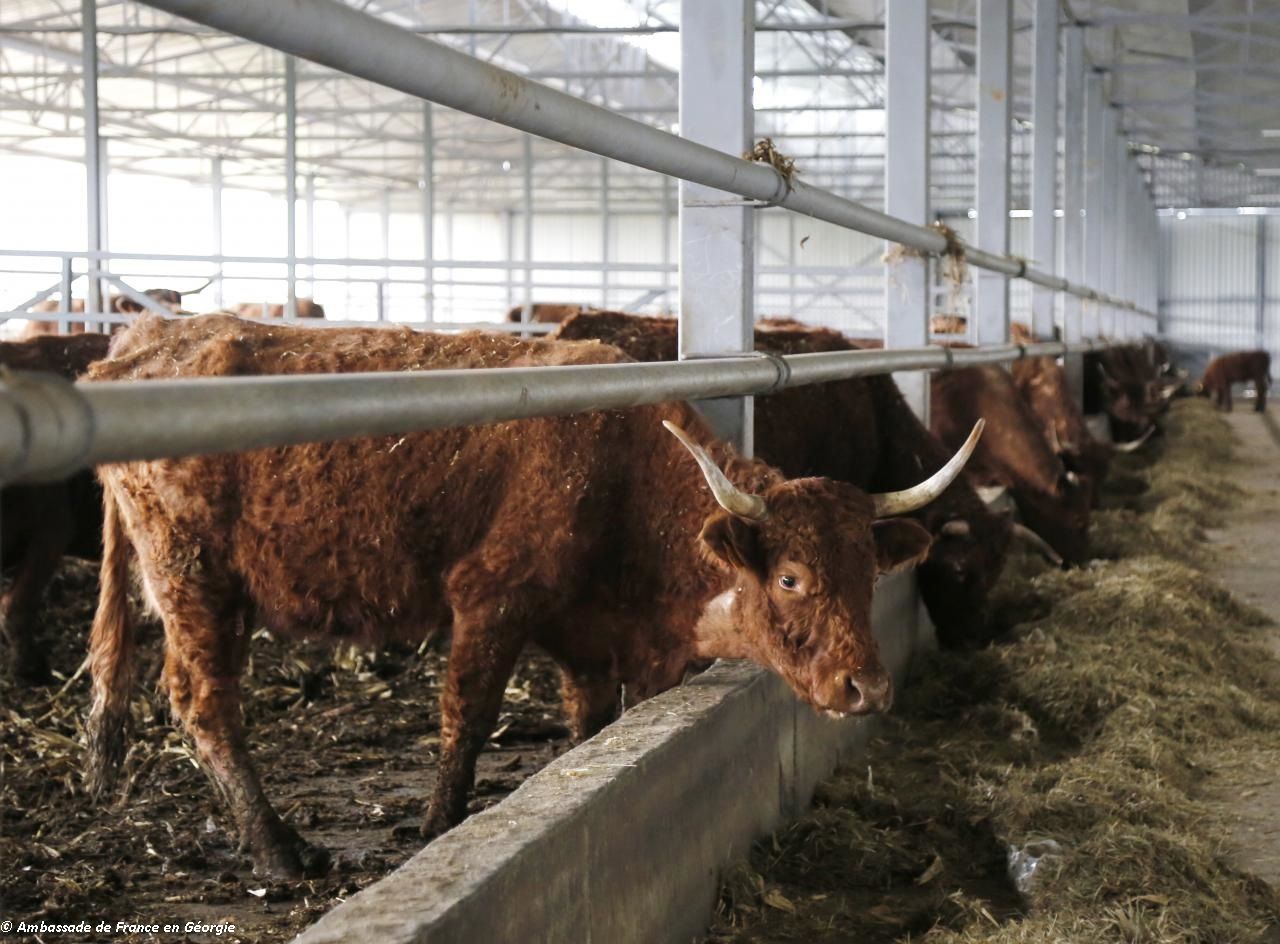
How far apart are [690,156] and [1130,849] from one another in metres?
1.91

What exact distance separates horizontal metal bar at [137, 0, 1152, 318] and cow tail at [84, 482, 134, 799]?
2.32m

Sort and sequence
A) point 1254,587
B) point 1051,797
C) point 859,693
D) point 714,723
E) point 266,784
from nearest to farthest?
point 714,723, point 859,693, point 1051,797, point 266,784, point 1254,587

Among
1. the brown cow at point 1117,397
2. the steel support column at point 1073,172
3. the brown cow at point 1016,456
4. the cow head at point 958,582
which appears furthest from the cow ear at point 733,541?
the brown cow at point 1117,397

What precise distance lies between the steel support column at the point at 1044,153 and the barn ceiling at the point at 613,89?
1999mm

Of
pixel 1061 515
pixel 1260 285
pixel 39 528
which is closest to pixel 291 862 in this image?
pixel 39 528

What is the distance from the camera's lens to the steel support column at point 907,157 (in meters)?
7.60

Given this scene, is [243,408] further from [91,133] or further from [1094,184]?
[1094,184]

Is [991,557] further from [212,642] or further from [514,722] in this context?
[212,642]

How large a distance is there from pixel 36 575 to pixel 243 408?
5864 mm

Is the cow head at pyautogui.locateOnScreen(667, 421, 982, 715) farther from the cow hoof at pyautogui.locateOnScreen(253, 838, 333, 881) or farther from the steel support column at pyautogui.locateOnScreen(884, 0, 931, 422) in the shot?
the steel support column at pyautogui.locateOnScreen(884, 0, 931, 422)

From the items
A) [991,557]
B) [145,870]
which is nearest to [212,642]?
[145,870]

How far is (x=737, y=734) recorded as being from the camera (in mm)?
3652

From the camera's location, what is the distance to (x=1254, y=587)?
27.9ft

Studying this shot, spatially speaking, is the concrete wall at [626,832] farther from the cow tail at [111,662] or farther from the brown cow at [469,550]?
the cow tail at [111,662]
